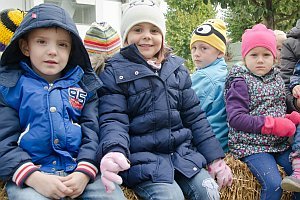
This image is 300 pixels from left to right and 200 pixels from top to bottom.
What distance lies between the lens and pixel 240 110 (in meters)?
3.03

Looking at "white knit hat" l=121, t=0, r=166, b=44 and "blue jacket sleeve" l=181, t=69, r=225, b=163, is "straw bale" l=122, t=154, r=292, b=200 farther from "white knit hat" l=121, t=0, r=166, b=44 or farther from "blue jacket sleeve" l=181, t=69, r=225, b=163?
"white knit hat" l=121, t=0, r=166, b=44

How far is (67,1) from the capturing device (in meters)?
17.8

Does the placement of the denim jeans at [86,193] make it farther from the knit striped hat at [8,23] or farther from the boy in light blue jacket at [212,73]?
the boy in light blue jacket at [212,73]

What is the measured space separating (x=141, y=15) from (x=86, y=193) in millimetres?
1201

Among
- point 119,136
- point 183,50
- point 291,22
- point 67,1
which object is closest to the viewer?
point 119,136

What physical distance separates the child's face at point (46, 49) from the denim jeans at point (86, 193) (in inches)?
23.8

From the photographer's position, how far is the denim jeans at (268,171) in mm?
2879

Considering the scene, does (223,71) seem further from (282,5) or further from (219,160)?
(282,5)

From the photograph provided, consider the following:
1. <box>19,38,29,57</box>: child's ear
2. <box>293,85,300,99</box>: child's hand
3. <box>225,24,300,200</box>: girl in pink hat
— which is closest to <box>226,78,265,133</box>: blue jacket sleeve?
<box>225,24,300,200</box>: girl in pink hat

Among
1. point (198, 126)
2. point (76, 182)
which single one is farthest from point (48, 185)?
point (198, 126)

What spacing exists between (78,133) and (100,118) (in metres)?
0.21

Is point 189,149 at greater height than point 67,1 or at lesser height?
greater

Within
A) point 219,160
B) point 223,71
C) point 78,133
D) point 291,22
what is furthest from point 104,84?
point 291,22

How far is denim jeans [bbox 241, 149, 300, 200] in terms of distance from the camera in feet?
9.45
